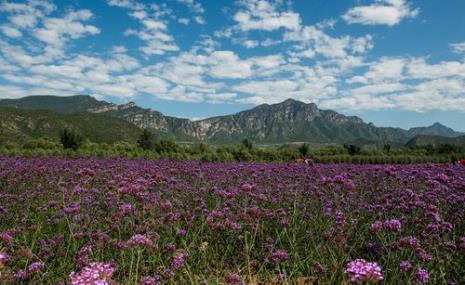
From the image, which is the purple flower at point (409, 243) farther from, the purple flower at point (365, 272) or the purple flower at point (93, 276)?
the purple flower at point (93, 276)

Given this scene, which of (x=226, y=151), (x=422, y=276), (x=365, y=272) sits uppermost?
(x=365, y=272)

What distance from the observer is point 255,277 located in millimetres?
4488

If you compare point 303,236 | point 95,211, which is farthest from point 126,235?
point 303,236

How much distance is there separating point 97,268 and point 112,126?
586ft

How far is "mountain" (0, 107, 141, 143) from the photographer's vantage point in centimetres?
14862

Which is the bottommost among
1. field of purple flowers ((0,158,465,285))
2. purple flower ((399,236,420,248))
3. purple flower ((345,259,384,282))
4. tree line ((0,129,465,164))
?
tree line ((0,129,465,164))

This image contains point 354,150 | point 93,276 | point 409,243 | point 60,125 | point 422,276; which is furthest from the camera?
point 60,125

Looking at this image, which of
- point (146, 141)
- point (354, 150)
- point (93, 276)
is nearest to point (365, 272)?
point (93, 276)

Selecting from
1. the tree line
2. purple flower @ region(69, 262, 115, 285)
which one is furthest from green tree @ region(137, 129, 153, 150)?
purple flower @ region(69, 262, 115, 285)

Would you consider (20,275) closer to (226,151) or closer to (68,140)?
(226,151)

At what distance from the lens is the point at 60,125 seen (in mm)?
155125

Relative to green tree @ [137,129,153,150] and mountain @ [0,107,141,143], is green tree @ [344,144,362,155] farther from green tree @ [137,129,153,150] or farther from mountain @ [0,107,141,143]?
mountain @ [0,107,141,143]

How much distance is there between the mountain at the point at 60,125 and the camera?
149 meters

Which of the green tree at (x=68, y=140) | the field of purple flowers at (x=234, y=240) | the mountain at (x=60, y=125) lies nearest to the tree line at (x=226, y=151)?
the green tree at (x=68, y=140)
